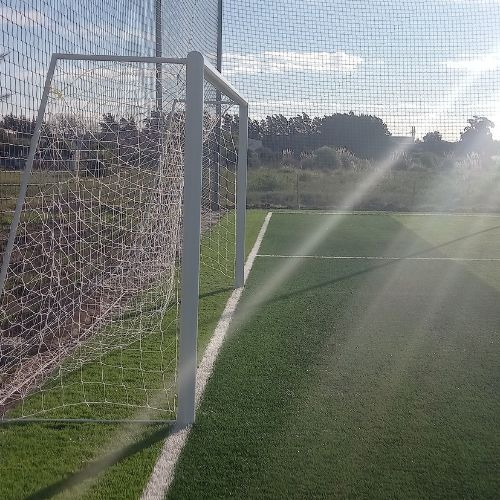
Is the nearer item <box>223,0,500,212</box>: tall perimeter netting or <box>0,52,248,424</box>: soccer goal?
<box>0,52,248,424</box>: soccer goal

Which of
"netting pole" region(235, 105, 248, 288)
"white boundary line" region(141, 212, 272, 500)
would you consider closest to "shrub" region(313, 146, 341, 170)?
"netting pole" region(235, 105, 248, 288)

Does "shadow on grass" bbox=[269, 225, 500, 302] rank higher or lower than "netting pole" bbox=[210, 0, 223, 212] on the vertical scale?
lower

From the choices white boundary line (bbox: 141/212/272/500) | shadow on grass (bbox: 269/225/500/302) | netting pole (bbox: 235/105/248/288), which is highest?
netting pole (bbox: 235/105/248/288)

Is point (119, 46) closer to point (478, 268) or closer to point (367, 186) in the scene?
point (478, 268)

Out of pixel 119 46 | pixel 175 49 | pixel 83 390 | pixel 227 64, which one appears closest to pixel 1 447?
pixel 83 390

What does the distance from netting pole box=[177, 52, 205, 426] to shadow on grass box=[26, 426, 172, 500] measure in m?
0.20

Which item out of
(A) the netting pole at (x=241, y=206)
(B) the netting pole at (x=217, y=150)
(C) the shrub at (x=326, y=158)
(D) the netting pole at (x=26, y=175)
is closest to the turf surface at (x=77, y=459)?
(D) the netting pole at (x=26, y=175)

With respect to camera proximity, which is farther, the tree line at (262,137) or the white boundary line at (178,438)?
the tree line at (262,137)

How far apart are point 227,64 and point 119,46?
8404 mm

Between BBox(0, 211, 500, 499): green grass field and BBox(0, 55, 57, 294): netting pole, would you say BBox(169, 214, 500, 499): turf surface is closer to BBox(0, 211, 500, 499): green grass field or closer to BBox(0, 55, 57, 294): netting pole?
BBox(0, 211, 500, 499): green grass field

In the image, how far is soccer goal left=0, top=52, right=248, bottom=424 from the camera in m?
3.56

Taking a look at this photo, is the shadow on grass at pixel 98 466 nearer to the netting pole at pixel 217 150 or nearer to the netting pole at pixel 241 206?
the netting pole at pixel 241 206

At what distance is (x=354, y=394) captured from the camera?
156 inches

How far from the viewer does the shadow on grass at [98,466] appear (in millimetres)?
2805
